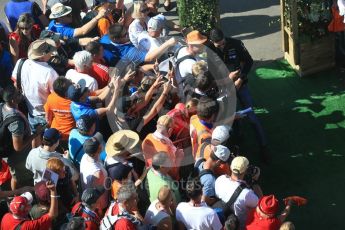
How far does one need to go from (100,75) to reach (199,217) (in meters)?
2.81

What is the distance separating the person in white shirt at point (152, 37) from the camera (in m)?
8.30

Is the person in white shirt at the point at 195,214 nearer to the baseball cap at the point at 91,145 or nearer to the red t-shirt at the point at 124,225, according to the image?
the red t-shirt at the point at 124,225

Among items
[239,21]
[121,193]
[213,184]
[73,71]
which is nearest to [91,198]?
[121,193]

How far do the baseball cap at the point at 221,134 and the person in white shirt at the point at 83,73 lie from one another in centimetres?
181

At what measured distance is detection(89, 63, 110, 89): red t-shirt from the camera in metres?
7.81

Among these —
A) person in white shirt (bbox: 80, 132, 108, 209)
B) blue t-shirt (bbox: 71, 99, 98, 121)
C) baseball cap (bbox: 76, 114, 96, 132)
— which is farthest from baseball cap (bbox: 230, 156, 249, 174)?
blue t-shirt (bbox: 71, 99, 98, 121)

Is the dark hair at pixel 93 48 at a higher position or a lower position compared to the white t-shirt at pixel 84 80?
higher

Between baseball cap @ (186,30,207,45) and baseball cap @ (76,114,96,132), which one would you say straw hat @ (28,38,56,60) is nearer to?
baseball cap @ (76,114,96,132)

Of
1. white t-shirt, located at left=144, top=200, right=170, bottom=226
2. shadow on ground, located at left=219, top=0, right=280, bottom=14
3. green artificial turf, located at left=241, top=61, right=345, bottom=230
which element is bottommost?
green artificial turf, located at left=241, top=61, right=345, bottom=230

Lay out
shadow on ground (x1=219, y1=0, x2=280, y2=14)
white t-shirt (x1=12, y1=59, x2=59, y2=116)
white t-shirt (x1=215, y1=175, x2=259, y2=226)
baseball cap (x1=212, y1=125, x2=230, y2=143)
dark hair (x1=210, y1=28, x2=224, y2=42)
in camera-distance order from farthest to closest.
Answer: shadow on ground (x1=219, y1=0, x2=280, y2=14) < dark hair (x1=210, y1=28, x2=224, y2=42) < white t-shirt (x1=12, y1=59, x2=59, y2=116) < baseball cap (x1=212, y1=125, x2=230, y2=143) < white t-shirt (x1=215, y1=175, x2=259, y2=226)

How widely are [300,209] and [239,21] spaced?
571 cm

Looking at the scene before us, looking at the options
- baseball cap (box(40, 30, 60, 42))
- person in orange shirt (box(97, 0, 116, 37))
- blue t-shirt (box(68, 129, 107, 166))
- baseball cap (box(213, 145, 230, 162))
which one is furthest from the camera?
person in orange shirt (box(97, 0, 116, 37))

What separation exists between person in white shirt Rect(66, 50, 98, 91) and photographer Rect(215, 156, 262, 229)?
2.32m

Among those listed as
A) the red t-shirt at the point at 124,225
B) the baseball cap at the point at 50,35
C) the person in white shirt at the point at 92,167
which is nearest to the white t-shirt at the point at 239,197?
the red t-shirt at the point at 124,225
